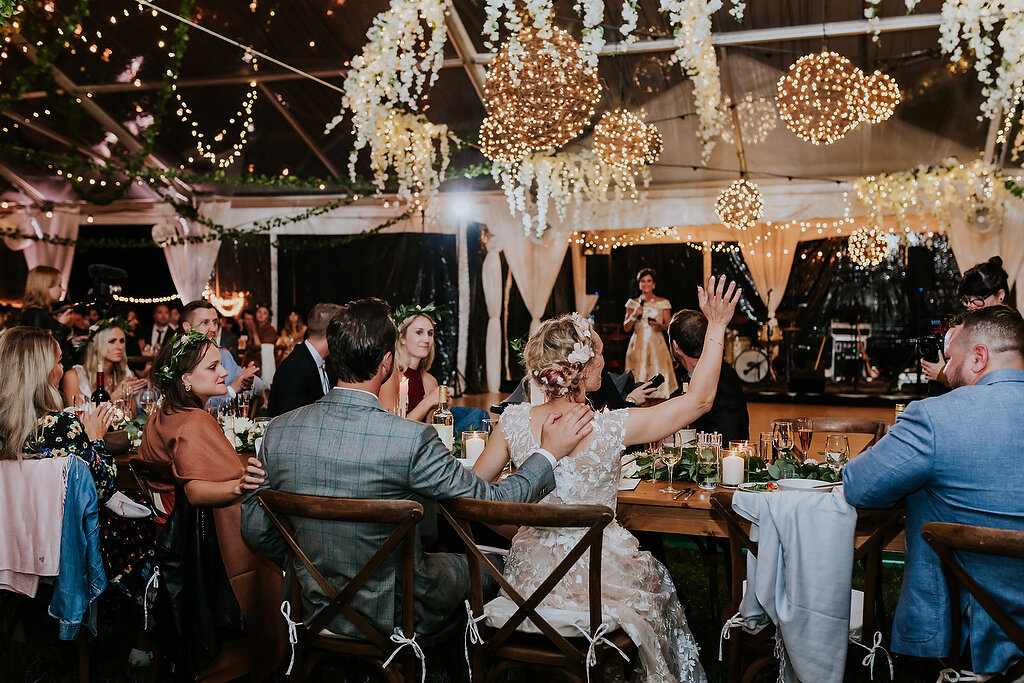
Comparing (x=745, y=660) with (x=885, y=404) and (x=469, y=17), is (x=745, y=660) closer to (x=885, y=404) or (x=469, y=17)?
(x=469, y=17)

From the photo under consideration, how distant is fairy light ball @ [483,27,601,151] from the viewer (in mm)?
5348

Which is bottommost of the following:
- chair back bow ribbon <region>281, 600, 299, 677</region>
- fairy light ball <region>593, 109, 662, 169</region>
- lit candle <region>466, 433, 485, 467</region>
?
chair back bow ribbon <region>281, 600, 299, 677</region>

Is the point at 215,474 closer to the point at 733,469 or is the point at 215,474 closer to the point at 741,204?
the point at 733,469

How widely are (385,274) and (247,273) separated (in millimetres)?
2027

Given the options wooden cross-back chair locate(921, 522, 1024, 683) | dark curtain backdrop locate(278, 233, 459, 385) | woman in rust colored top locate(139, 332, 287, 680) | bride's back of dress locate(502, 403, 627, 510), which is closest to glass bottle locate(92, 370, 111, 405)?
woman in rust colored top locate(139, 332, 287, 680)

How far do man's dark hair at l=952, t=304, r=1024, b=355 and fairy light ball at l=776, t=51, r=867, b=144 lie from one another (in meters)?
4.25

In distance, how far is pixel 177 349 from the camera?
10.6 ft

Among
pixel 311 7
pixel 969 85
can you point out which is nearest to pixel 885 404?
pixel 969 85

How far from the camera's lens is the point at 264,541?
2494mm

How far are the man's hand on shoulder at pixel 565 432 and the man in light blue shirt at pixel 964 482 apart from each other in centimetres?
76

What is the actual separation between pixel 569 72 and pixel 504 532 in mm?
3481

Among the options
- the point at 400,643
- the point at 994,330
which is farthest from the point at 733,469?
the point at 400,643

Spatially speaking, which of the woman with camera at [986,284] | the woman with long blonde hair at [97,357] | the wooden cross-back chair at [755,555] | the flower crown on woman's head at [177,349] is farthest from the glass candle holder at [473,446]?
the woman with long blonde hair at [97,357]

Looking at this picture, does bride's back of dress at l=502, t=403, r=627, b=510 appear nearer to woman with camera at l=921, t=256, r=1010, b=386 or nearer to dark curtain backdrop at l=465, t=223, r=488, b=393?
woman with camera at l=921, t=256, r=1010, b=386
